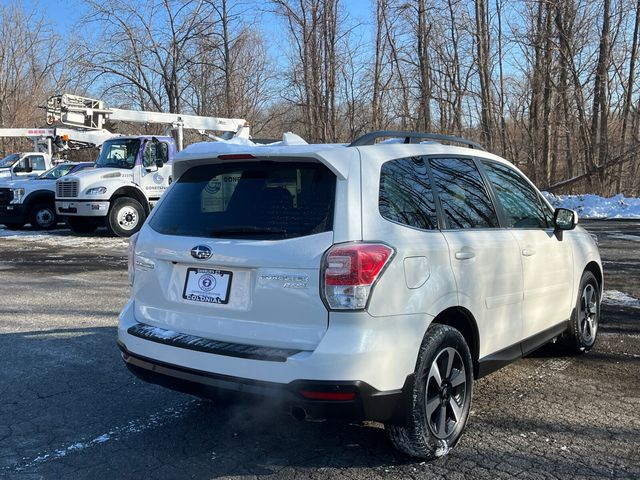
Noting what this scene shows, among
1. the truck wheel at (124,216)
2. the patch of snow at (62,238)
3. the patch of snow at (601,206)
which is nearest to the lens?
the patch of snow at (62,238)

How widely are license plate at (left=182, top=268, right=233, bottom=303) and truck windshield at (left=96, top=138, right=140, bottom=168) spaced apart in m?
12.6

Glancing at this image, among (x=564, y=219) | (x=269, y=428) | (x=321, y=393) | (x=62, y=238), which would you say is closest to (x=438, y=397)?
(x=321, y=393)

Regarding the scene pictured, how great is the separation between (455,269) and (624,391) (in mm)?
1982

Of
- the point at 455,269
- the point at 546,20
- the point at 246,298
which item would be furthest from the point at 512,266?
the point at 546,20

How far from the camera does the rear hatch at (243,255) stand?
2947 mm

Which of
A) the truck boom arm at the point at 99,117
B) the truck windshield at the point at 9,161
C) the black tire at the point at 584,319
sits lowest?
the black tire at the point at 584,319

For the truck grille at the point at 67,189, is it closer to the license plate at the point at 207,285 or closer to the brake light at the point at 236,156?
the brake light at the point at 236,156

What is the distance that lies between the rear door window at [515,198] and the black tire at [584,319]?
898 mm

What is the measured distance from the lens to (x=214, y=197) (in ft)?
11.6

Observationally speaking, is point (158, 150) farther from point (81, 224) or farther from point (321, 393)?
point (321, 393)

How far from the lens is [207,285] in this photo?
322 cm

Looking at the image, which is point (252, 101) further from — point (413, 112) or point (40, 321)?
point (40, 321)

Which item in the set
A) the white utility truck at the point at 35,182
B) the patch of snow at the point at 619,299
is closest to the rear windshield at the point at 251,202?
the patch of snow at the point at 619,299

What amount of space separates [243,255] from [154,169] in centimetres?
1299
